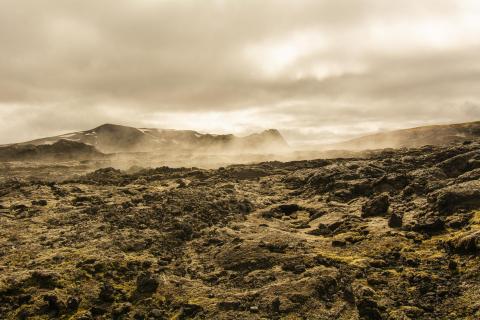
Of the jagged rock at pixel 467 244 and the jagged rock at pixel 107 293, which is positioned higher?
the jagged rock at pixel 467 244

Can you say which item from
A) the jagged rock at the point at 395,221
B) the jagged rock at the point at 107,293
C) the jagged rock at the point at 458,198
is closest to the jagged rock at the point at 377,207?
the jagged rock at the point at 395,221

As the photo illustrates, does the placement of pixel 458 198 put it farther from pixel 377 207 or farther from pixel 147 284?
pixel 147 284

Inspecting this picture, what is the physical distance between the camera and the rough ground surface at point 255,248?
112ft

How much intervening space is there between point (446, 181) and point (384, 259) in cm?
2218

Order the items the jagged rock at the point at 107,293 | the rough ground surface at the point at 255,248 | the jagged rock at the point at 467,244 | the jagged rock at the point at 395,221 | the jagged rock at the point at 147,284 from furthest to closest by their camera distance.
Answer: the jagged rock at the point at 395,221, the jagged rock at the point at 147,284, the jagged rock at the point at 107,293, the jagged rock at the point at 467,244, the rough ground surface at the point at 255,248

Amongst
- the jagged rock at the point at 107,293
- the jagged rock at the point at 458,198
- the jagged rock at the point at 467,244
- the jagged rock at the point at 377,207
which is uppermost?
the jagged rock at the point at 458,198

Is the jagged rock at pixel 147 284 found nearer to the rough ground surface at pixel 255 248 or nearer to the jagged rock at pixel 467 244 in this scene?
the rough ground surface at pixel 255 248

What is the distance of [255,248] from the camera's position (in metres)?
43.6

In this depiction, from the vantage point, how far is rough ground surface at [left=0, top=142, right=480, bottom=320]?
112 ft

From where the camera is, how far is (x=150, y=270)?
41.4 meters

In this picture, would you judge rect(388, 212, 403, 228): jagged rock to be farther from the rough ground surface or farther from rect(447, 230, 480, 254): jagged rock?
rect(447, 230, 480, 254): jagged rock

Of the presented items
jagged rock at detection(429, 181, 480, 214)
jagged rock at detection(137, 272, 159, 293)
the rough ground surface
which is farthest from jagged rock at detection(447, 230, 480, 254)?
jagged rock at detection(137, 272, 159, 293)

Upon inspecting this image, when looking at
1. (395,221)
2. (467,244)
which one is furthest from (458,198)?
(467,244)

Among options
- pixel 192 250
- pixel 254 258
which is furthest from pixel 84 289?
pixel 254 258
